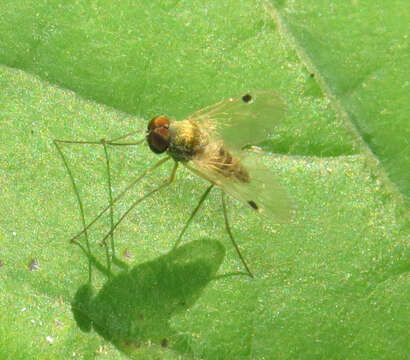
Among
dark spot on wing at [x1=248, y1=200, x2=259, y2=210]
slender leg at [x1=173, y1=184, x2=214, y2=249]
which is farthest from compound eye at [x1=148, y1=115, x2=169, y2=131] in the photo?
dark spot on wing at [x1=248, y1=200, x2=259, y2=210]

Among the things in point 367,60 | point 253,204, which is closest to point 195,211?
point 253,204

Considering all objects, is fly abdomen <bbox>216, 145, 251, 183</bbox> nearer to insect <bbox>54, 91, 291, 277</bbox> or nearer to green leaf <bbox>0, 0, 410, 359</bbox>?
insect <bbox>54, 91, 291, 277</bbox>

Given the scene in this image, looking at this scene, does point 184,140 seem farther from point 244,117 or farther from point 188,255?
point 188,255

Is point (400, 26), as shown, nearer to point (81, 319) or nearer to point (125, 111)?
point (125, 111)

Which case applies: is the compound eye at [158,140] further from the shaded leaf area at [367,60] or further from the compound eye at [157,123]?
the shaded leaf area at [367,60]

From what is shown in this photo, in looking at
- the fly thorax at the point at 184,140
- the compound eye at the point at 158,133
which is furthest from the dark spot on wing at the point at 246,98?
the compound eye at the point at 158,133

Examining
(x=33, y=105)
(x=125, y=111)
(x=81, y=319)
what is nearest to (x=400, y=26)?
(x=125, y=111)
